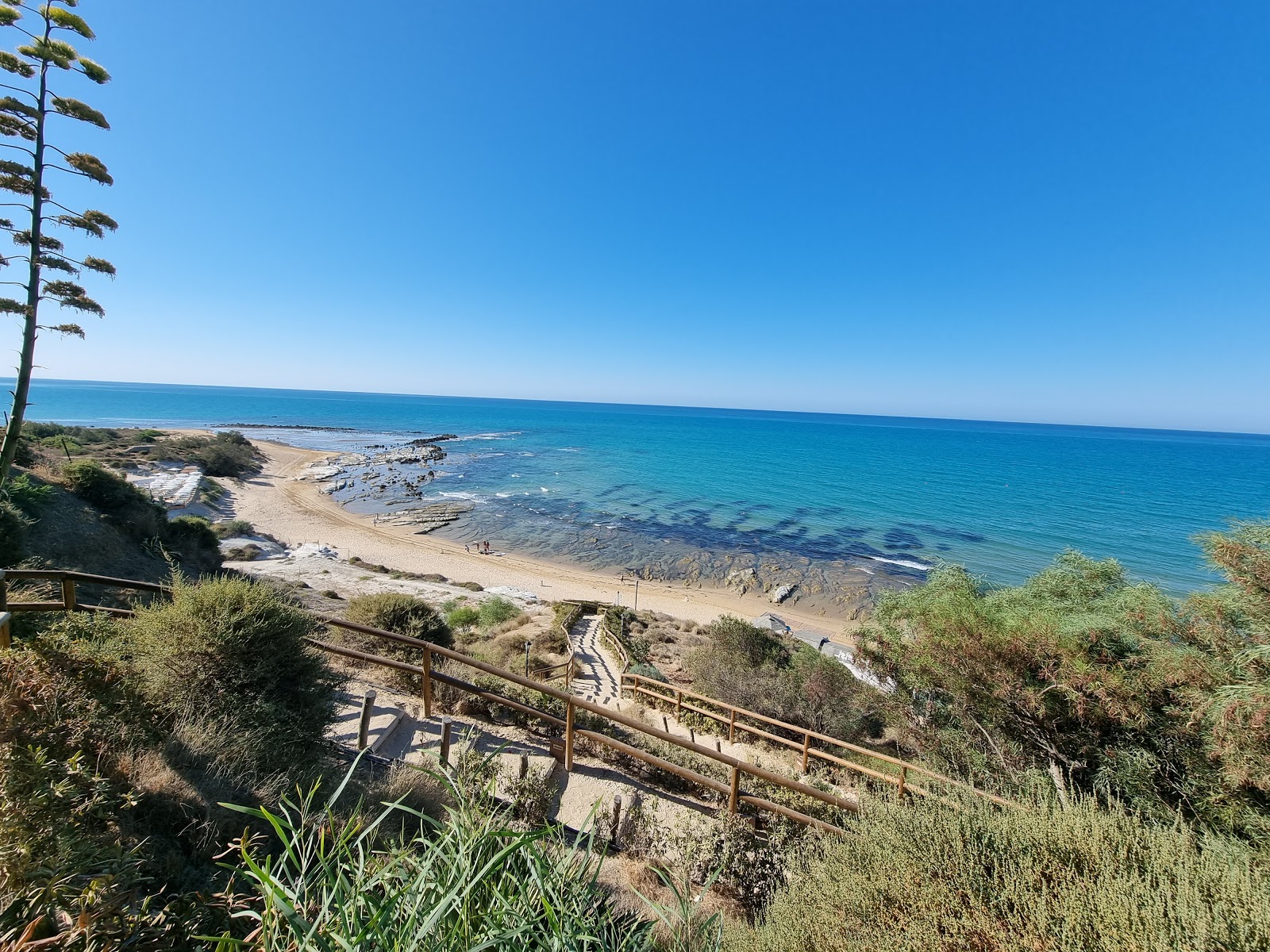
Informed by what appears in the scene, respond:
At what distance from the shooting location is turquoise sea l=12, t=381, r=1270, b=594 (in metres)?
32.5

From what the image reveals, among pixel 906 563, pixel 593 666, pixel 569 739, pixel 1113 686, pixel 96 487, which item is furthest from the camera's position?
pixel 906 563

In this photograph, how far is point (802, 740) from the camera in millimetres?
10508

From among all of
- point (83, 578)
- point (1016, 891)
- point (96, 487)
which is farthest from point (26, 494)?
point (1016, 891)

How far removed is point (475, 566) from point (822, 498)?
36.1m

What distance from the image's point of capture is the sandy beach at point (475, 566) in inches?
962

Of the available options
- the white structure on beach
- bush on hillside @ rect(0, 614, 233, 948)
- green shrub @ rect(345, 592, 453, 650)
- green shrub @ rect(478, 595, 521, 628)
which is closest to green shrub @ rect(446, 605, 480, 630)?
green shrub @ rect(478, 595, 521, 628)

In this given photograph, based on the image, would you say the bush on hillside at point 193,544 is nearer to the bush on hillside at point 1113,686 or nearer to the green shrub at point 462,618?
the green shrub at point 462,618

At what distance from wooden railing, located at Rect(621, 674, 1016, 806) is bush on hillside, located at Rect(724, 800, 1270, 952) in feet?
1.47

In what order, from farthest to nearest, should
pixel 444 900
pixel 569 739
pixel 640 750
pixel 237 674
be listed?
pixel 569 739 → pixel 640 750 → pixel 237 674 → pixel 444 900

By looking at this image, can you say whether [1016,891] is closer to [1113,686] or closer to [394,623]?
[1113,686]

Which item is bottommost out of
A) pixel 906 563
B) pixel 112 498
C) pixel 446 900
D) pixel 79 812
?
pixel 906 563

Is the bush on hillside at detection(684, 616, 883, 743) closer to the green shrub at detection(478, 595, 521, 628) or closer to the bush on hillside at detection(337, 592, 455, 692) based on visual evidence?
the bush on hillside at detection(337, 592, 455, 692)

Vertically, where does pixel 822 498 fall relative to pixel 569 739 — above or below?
below

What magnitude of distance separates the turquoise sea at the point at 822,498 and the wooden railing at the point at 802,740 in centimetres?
744
